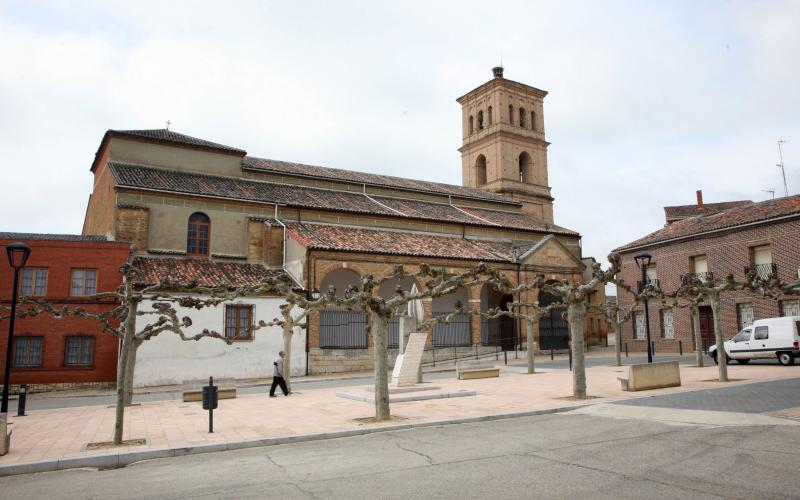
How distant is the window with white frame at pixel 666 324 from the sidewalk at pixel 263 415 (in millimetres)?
13764

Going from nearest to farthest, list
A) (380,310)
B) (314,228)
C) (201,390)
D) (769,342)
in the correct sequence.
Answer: (380,310) → (201,390) → (769,342) → (314,228)

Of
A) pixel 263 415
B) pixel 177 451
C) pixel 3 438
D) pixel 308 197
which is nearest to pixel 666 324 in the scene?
pixel 308 197

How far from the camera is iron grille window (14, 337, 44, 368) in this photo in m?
20.8

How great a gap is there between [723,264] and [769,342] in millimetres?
8886

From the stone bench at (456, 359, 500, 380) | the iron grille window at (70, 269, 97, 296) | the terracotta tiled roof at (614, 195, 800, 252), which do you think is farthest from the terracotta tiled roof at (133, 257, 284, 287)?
the terracotta tiled roof at (614, 195, 800, 252)

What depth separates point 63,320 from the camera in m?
21.5

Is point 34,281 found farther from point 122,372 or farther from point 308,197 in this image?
point 122,372

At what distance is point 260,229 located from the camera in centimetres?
2833

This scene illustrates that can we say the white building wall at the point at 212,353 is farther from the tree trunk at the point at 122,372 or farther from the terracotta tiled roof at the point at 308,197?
the tree trunk at the point at 122,372

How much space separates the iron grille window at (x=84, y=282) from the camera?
22.1 metres

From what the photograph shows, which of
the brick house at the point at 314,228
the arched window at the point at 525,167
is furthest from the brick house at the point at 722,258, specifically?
the arched window at the point at 525,167

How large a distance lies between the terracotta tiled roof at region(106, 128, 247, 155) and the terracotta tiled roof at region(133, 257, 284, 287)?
23.0ft

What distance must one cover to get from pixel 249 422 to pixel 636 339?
28547 mm

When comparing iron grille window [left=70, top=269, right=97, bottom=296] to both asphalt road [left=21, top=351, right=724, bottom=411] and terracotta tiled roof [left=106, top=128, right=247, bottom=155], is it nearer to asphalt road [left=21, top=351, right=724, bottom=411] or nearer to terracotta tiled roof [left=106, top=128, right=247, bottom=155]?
asphalt road [left=21, top=351, right=724, bottom=411]
